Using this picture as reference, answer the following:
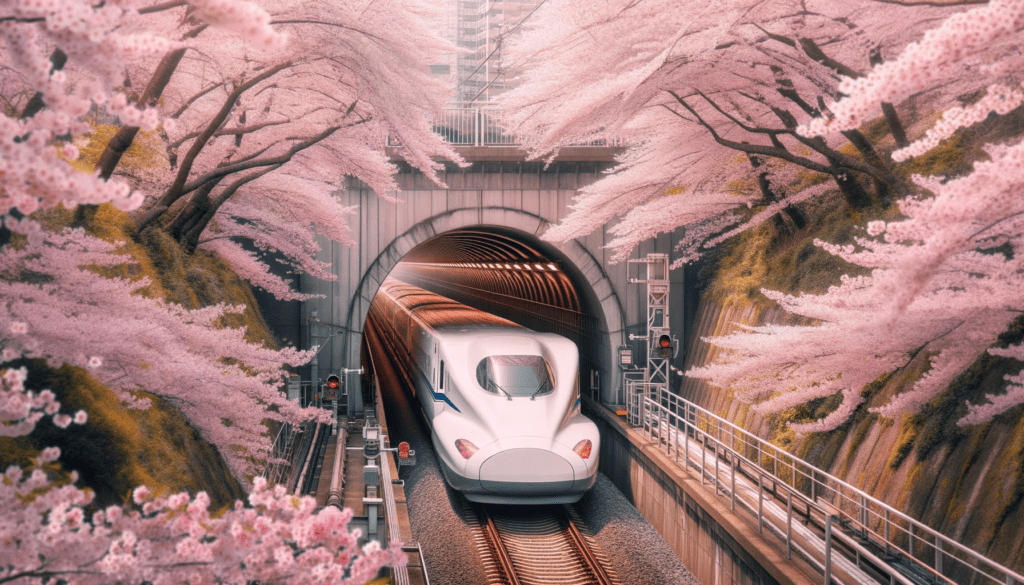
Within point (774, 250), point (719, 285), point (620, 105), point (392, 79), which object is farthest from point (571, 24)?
point (719, 285)

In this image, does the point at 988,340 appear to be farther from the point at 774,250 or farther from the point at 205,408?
the point at 774,250

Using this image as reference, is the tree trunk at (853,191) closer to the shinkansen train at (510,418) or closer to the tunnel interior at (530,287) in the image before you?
the shinkansen train at (510,418)

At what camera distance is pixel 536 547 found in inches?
421

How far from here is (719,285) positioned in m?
15.1

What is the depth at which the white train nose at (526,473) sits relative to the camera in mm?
10812

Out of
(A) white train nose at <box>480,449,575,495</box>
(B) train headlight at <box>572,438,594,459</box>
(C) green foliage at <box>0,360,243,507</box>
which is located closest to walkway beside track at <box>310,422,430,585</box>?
(A) white train nose at <box>480,449,575,495</box>

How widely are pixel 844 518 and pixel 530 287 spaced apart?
60.6 ft

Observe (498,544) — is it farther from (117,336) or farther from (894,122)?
(894,122)

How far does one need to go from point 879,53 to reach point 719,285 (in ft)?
24.3

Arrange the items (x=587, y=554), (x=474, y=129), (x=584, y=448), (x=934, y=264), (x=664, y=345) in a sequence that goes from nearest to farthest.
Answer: (x=934, y=264) → (x=587, y=554) → (x=584, y=448) → (x=664, y=345) → (x=474, y=129)

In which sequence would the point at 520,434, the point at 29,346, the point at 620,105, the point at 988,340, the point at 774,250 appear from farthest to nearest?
the point at 774,250, the point at 520,434, the point at 620,105, the point at 988,340, the point at 29,346

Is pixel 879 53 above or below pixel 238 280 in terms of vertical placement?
above

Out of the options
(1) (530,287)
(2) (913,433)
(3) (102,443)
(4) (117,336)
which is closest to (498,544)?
(2) (913,433)

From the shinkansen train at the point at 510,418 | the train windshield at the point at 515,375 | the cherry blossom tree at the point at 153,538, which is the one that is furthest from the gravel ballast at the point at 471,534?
the cherry blossom tree at the point at 153,538
